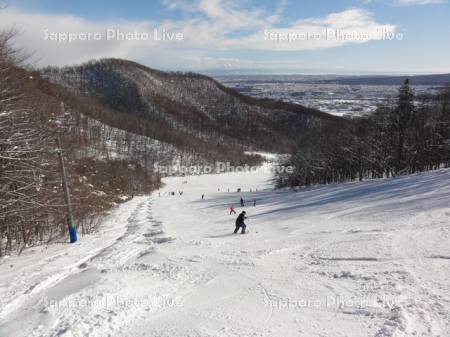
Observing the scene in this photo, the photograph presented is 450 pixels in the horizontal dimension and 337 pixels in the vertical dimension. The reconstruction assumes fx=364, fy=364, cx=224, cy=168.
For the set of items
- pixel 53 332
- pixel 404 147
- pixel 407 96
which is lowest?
pixel 404 147

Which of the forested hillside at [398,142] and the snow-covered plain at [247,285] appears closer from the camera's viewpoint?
the snow-covered plain at [247,285]

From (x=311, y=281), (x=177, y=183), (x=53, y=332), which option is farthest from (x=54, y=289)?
(x=177, y=183)

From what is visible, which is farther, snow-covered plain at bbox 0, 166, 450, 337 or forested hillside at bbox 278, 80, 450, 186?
forested hillside at bbox 278, 80, 450, 186

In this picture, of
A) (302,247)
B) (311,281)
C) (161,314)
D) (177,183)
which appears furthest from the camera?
(177,183)

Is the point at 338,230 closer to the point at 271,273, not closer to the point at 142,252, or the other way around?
the point at 271,273

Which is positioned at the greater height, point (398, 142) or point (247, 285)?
point (247, 285)

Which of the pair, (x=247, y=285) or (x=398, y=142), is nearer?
(x=247, y=285)

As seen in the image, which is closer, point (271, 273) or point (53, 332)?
point (53, 332)

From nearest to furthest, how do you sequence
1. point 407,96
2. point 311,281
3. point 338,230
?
1. point 311,281
2. point 338,230
3. point 407,96
